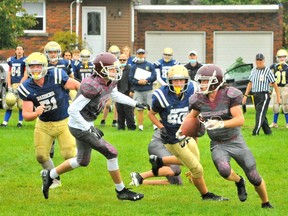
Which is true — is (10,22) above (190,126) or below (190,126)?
above

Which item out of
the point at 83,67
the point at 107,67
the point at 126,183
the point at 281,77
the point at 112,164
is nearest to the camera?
the point at 107,67

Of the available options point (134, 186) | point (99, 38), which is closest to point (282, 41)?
point (99, 38)

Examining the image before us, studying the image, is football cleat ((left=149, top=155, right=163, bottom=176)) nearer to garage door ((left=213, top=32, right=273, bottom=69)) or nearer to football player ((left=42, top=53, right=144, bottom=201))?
football player ((left=42, top=53, right=144, bottom=201))

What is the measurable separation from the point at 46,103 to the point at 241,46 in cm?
2889

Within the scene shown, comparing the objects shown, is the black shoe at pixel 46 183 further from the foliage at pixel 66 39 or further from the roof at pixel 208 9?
the roof at pixel 208 9

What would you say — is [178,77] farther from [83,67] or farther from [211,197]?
[83,67]

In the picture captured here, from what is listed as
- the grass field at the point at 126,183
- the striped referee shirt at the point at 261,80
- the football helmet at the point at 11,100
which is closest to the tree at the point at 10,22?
the football helmet at the point at 11,100

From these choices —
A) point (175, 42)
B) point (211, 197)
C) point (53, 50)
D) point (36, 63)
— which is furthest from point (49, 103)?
point (175, 42)

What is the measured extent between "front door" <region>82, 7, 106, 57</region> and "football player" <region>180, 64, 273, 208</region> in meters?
26.7

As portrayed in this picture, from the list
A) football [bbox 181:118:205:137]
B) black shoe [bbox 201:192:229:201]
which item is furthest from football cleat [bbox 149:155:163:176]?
football [bbox 181:118:205:137]

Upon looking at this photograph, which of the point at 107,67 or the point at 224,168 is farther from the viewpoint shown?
the point at 107,67

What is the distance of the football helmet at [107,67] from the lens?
9977mm

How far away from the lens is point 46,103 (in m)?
11.0

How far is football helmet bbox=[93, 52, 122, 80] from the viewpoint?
9977 mm
